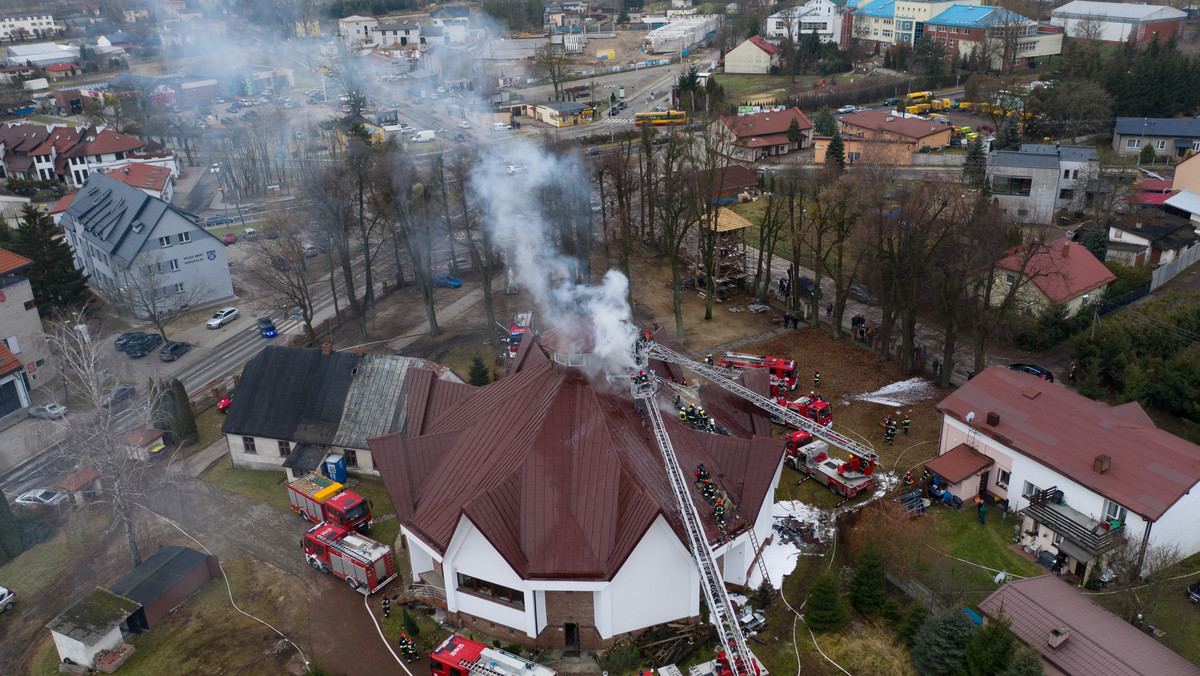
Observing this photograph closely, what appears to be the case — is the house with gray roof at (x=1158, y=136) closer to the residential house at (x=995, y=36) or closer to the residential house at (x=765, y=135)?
the residential house at (x=765, y=135)

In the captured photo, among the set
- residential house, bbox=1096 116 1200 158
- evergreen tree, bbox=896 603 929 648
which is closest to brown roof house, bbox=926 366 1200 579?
evergreen tree, bbox=896 603 929 648

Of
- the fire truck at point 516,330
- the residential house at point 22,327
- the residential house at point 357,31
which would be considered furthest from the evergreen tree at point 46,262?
the residential house at point 357,31

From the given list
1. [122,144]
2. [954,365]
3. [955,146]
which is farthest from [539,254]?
[122,144]

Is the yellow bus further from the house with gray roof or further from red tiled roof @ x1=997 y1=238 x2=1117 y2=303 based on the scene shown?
red tiled roof @ x1=997 y1=238 x2=1117 y2=303

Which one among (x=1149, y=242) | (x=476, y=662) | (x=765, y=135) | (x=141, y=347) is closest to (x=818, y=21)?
(x=765, y=135)

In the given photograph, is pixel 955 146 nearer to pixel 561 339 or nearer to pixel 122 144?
pixel 561 339

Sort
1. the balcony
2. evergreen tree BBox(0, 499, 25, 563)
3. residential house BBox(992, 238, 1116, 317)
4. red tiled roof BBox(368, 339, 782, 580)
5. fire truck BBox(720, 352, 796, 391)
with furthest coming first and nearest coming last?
1. residential house BBox(992, 238, 1116, 317)
2. fire truck BBox(720, 352, 796, 391)
3. evergreen tree BBox(0, 499, 25, 563)
4. the balcony
5. red tiled roof BBox(368, 339, 782, 580)
